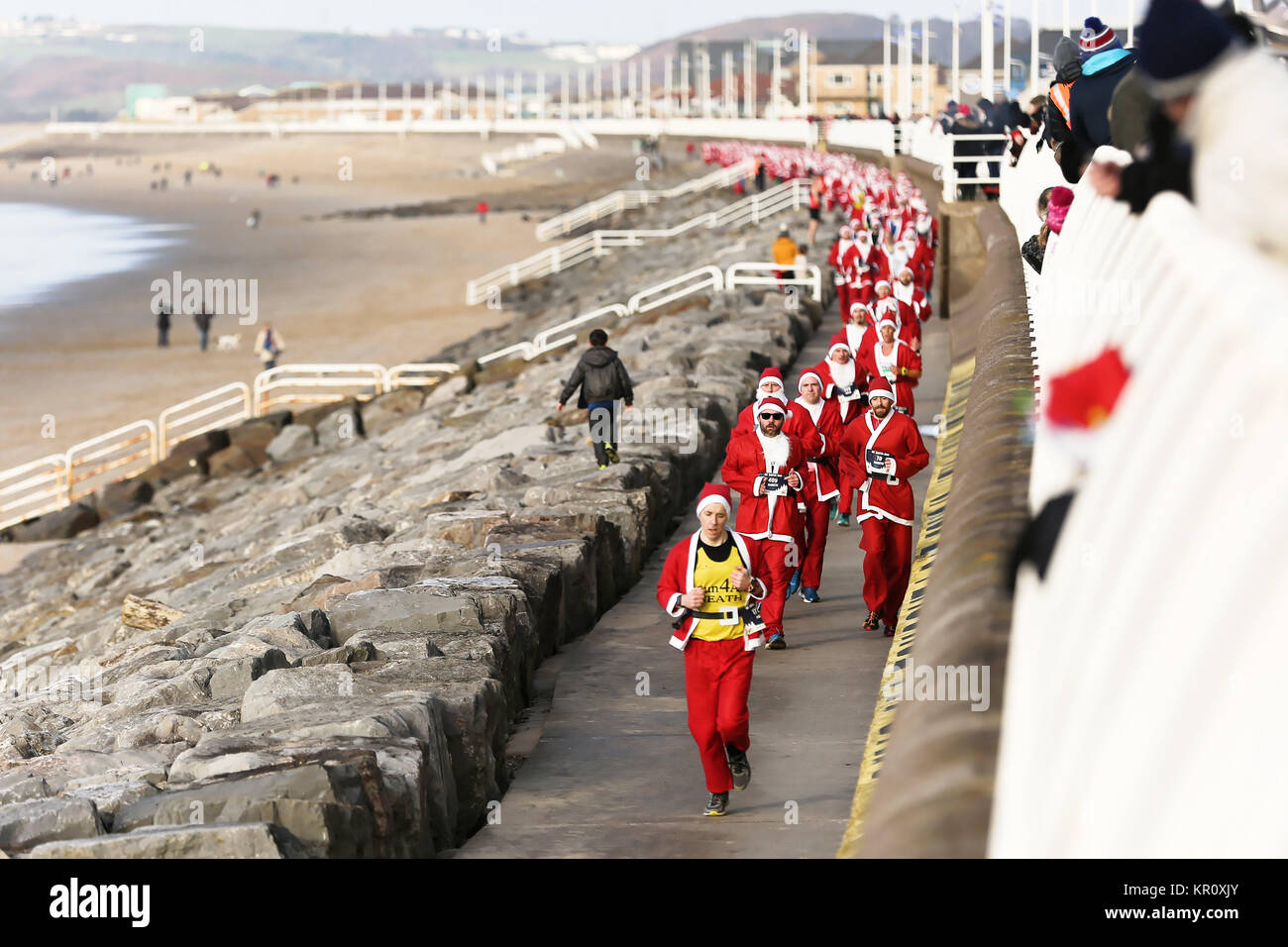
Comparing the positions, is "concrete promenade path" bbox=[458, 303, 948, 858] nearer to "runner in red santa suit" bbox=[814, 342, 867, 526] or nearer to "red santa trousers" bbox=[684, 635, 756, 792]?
"red santa trousers" bbox=[684, 635, 756, 792]

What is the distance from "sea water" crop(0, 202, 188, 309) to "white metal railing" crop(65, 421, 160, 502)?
26.3 meters

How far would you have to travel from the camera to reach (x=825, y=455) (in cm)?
1175

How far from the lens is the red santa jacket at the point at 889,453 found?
10828 mm

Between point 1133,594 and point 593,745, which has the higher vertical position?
A: point 1133,594

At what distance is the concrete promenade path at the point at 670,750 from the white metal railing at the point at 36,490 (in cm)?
1585

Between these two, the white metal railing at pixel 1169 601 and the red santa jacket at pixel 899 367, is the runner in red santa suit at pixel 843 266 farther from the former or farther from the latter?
the white metal railing at pixel 1169 601

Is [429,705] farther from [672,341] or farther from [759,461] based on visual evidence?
[672,341]

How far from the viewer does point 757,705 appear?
31.2ft

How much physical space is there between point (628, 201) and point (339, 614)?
73517 mm

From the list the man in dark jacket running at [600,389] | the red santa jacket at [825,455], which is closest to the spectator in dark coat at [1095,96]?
the red santa jacket at [825,455]

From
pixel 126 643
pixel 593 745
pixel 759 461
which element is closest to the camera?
pixel 593 745

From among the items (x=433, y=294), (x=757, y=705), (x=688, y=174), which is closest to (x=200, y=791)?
(x=757, y=705)

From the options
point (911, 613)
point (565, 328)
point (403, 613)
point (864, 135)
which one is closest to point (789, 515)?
point (911, 613)
